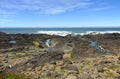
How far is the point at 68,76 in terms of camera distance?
974cm

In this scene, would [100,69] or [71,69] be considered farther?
[71,69]

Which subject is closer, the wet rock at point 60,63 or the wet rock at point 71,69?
the wet rock at point 71,69

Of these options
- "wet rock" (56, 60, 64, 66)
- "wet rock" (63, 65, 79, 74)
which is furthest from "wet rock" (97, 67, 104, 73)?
"wet rock" (56, 60, 64, 66)

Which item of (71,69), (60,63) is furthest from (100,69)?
(60,63)

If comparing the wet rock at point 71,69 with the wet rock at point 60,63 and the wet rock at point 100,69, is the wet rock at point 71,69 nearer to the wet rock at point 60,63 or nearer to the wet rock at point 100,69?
the wet rock at point 60,63

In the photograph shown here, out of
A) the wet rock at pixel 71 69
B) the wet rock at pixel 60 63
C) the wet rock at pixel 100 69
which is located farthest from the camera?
the wet rock at pixel 60 63

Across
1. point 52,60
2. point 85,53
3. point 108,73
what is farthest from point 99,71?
point 85,53

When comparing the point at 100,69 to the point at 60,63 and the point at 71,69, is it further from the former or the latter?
the point at 60,63

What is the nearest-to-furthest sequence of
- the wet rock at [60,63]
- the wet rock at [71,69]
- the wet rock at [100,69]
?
the wet rock at [71,69]
the wet rock at [100,69]
the wet rock at [60,63]

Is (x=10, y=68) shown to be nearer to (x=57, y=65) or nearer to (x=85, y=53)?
(x=57, y=65)

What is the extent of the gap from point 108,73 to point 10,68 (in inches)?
202

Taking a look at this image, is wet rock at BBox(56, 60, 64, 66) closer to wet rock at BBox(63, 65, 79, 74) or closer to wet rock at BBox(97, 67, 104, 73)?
wet rock at BBox(63, 65, 79, 74)

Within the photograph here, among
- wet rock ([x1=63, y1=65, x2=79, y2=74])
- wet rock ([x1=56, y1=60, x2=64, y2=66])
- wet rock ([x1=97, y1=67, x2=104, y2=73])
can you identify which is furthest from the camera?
wet rock ([x1=56, y1=60, x2=64, y2=66])

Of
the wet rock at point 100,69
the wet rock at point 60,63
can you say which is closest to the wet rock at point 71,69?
the wet rock at point 60,63
